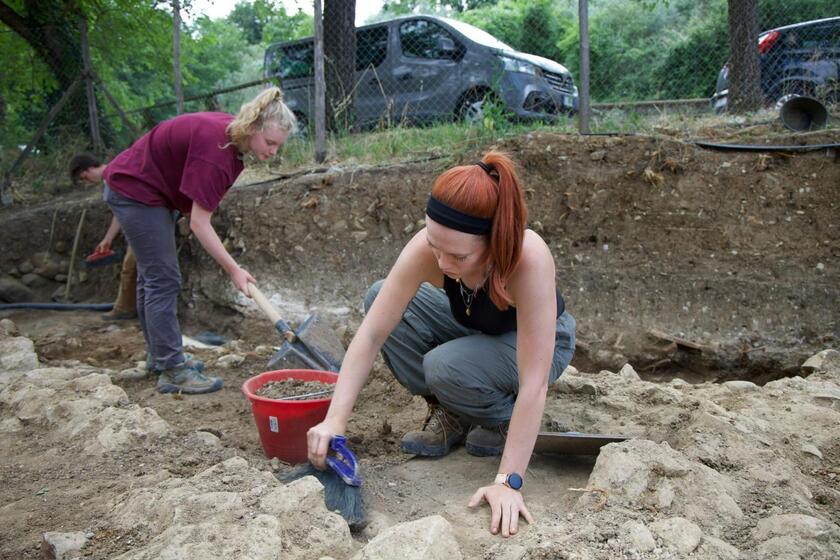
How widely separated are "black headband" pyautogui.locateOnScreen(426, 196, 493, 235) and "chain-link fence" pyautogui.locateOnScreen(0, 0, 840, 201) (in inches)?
148

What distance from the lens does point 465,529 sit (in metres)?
1.90

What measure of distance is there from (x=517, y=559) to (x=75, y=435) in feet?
6.24

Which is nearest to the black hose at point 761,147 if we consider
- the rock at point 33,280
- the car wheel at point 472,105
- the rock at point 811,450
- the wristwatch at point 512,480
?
the car wheel at point 472,105

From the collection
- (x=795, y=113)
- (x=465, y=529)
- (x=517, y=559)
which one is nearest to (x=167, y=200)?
(x=465, y=529)

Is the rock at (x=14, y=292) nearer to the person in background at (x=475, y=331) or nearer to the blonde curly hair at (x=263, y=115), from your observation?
the blonde curly hair at (x=263, y=115)

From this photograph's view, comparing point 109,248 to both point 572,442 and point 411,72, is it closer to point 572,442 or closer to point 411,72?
point 411,72

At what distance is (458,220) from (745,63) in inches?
218

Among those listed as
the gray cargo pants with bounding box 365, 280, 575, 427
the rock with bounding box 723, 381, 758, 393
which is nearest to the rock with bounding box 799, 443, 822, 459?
the rock with bounding box 723, 381, 758, 393

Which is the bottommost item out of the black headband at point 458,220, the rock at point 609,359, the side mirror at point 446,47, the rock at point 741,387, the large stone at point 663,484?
the rock at point 609,359

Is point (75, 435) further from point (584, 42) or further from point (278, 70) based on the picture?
point (278, 70)

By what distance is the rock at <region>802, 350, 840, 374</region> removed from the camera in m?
3.57

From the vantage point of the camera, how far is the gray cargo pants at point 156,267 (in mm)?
3512

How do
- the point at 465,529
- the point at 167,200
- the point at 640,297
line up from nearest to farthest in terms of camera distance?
1. the point at 465,529
2. the point at 167,200
3. the point at 640,297

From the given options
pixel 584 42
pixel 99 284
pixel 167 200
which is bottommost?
pixel 99 284
